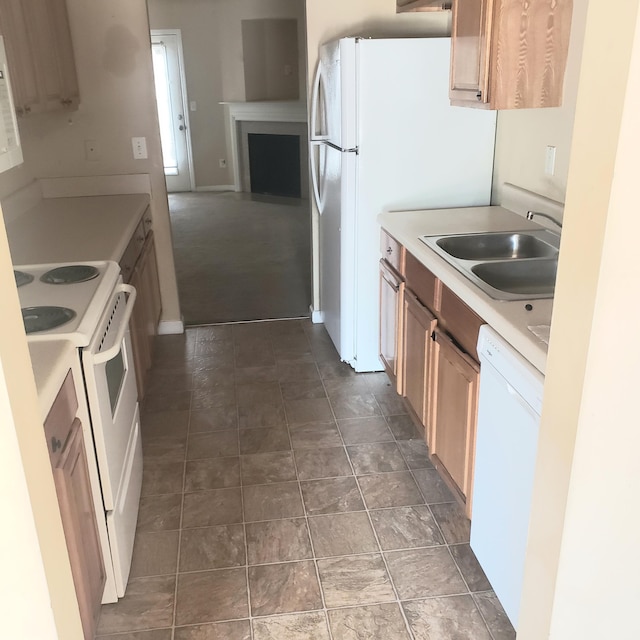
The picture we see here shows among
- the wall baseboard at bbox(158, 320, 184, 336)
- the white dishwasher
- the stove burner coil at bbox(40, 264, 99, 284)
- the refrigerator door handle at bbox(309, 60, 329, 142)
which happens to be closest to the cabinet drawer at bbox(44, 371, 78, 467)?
the stove burner coil at bbox(40, 264, 99, 284)

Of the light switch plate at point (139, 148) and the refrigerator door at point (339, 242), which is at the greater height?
the light switch plate at point (139, 148)

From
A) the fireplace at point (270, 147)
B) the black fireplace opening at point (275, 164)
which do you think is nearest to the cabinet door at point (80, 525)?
the fireplace at point (270, 147)

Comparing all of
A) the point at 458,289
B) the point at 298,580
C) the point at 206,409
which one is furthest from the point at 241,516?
the point at 458,289

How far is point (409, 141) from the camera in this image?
308 cm

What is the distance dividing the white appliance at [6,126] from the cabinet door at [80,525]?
794 mm

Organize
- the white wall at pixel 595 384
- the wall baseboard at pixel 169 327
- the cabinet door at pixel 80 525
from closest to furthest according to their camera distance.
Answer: the white wall at pixel 595 384, the cabinet door at pixel 80 525, the wall baseboard at pixel 169 327

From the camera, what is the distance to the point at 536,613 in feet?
4.08

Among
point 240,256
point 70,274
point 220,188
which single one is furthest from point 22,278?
point 220,188

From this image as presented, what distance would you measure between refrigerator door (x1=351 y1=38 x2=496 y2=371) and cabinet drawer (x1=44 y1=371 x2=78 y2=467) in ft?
6.16

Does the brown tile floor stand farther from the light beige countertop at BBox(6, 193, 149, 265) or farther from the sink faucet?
the sink faucet

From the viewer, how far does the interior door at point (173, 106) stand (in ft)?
28.7

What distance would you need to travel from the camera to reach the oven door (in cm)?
174

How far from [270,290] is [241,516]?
2.72 m

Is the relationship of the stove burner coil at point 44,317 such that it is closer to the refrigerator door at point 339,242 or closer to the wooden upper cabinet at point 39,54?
the wooden upper cabinet at point 39,54
